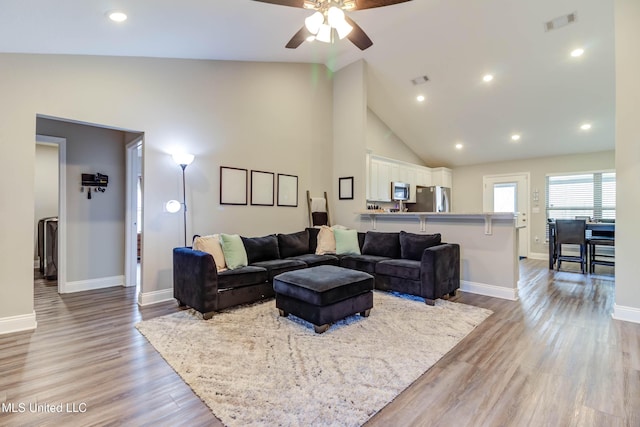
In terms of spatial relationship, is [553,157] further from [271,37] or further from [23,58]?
[23,58]

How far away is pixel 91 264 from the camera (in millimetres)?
4477

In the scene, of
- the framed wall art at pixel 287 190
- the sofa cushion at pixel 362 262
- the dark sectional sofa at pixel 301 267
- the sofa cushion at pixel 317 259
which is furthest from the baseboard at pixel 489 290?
the framed wall art at pixel 287 190

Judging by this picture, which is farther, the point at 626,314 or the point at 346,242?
the point at 346,242

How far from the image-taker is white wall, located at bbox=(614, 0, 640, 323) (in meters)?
3.18

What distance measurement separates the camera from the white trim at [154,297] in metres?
3.77

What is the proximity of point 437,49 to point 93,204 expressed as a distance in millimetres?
5664

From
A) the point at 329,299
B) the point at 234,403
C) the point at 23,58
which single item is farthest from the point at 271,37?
the point at 234,403

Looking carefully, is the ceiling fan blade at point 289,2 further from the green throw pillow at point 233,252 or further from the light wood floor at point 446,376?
the light wood floor at point 446,376

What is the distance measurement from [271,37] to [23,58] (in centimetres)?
256

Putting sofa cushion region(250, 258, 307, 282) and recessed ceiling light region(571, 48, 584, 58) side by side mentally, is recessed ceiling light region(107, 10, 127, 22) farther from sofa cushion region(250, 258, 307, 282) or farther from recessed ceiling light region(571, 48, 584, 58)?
recessed ceiling light region(571, 48, 584, 58)

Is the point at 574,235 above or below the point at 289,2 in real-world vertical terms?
below

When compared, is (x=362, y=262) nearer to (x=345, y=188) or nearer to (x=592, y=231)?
(x=345, y=188)

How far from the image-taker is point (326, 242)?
487 cm

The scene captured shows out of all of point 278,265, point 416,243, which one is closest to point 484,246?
point 416,243
